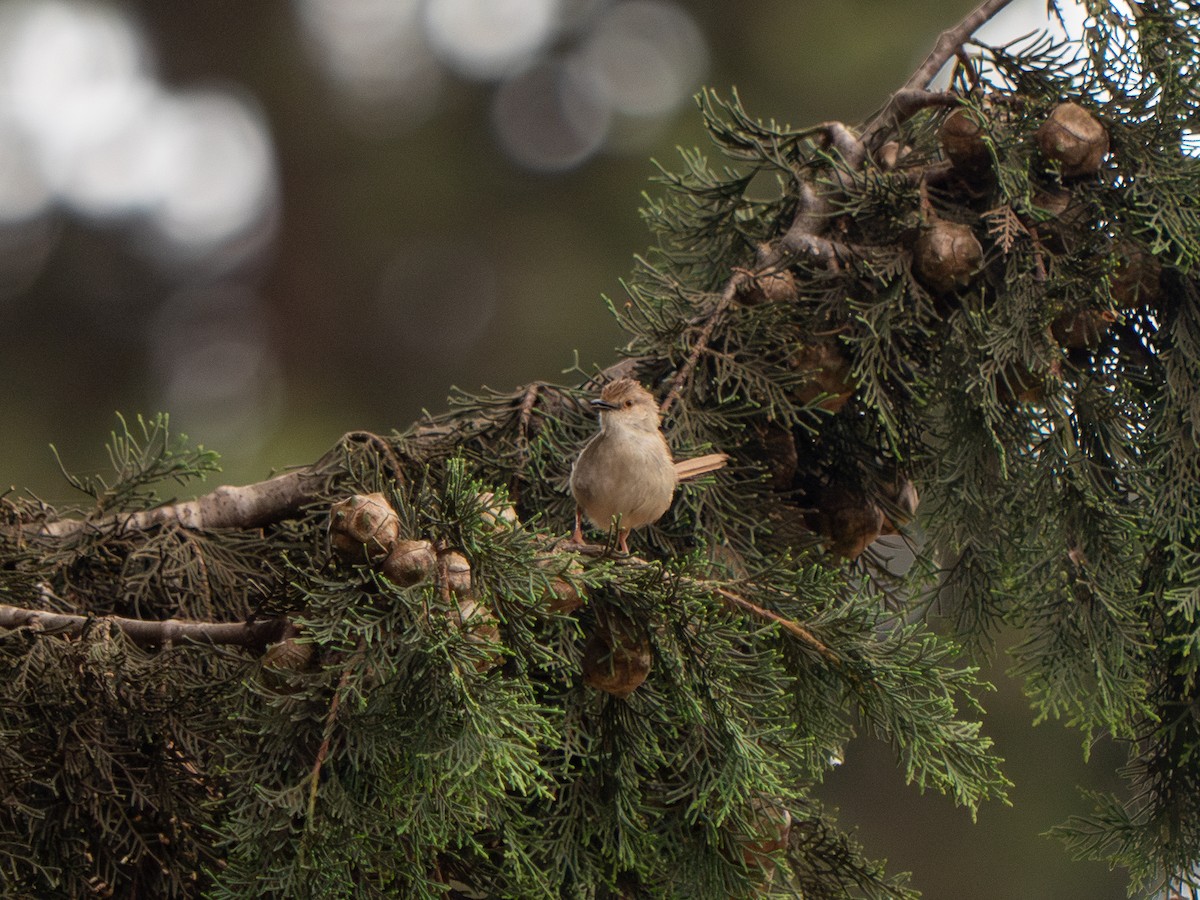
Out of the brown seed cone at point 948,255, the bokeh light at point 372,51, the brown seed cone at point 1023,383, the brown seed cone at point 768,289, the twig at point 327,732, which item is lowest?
the twig at point 327,732

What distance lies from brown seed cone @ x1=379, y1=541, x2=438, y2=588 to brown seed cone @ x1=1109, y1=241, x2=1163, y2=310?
961 mm

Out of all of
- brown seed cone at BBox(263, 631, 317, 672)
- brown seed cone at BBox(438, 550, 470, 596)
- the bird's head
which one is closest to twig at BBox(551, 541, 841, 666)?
brown seed cone at BBox(438, 550, 470, 596)

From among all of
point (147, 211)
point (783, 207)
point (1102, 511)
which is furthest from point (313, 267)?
point (1102, 511)

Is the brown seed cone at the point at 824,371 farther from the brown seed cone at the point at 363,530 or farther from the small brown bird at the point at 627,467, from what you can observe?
the brown seed cone at the point at 363,530

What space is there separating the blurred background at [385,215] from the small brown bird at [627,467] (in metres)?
4.77

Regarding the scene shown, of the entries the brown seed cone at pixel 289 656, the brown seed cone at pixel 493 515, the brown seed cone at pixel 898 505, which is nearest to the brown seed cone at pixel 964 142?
the brown seed cone at pixel 898 505

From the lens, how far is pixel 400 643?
3.26 feet

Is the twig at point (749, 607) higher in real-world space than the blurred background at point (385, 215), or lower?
lower

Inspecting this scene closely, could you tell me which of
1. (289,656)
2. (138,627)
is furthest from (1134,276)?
(138,627)

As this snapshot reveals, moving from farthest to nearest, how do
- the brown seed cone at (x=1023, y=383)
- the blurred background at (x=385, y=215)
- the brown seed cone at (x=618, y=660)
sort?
the blurred background at (x=385, y=215), the brown seed cone at (x=1023, y=383), the brown seed cone at (x=618, y=660)

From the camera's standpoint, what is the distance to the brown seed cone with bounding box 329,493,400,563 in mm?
1037

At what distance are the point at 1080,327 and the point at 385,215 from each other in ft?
20.8

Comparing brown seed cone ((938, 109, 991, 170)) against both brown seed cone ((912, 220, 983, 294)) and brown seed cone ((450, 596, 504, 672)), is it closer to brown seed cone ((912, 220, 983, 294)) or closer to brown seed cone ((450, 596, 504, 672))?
brown seed cone ((912, 220, 983, 294))

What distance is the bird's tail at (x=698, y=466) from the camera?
147 centimetres
